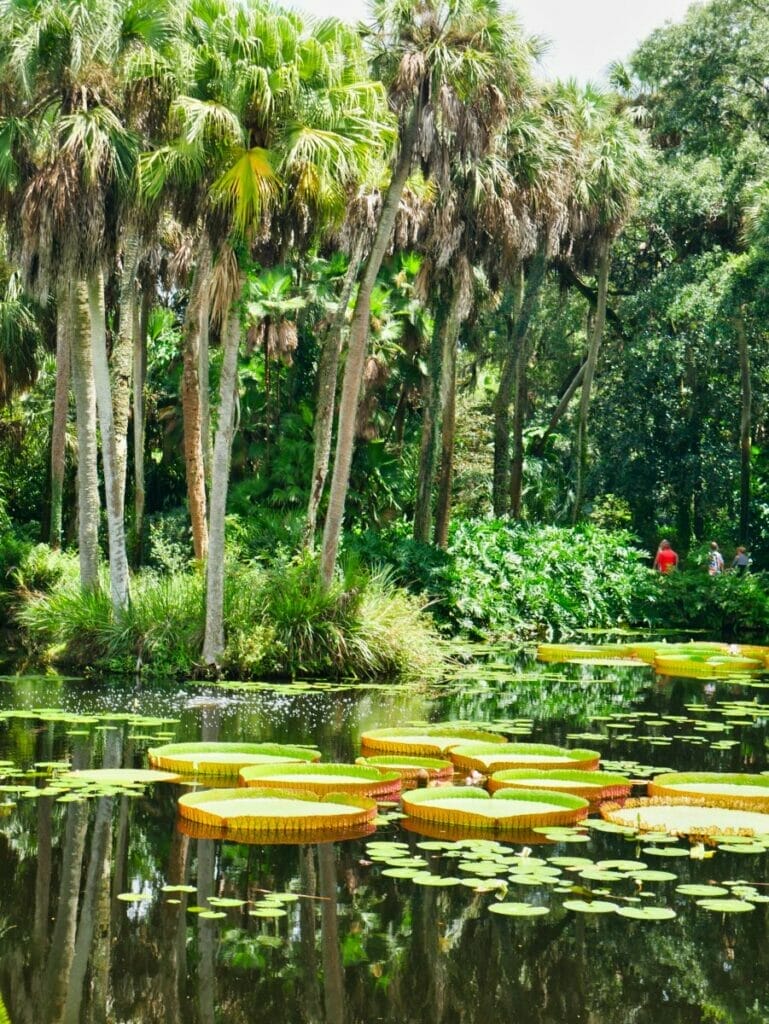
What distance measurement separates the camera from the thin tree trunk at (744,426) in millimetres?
32269

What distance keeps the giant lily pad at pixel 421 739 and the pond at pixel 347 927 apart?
142 centimetres

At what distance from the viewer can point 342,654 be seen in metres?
16.1

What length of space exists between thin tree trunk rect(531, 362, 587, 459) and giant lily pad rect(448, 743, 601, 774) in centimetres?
2635

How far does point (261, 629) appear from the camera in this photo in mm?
15844

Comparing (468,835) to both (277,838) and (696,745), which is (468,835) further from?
(696,745)

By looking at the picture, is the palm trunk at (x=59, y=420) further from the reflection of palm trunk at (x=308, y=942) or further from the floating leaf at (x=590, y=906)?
the floating leaf at (x=590, y=906)

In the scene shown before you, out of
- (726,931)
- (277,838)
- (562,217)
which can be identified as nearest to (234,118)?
(277,838)

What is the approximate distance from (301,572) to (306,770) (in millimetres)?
8084

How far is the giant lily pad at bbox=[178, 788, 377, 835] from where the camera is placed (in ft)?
24.3

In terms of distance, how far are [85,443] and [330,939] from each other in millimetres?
A: 12279

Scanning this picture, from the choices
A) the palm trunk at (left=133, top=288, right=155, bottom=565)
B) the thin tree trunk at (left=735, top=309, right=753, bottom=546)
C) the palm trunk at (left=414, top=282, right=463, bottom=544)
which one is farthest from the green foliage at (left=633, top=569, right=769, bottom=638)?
the palm trunk at (left=133, top=288, right=155, bottom=565)

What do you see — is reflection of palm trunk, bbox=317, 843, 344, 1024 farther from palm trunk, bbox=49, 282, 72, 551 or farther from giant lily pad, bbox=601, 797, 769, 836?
palm trunk, bbox=49, 282, 72, 551

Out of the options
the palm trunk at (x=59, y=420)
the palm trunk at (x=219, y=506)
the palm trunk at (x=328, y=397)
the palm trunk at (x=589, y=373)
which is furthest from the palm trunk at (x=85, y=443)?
the palm trunk at (x=589, y=373)

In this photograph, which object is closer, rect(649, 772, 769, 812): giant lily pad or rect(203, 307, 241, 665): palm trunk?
rect(649, 772, 769, 812): giant lily pad
